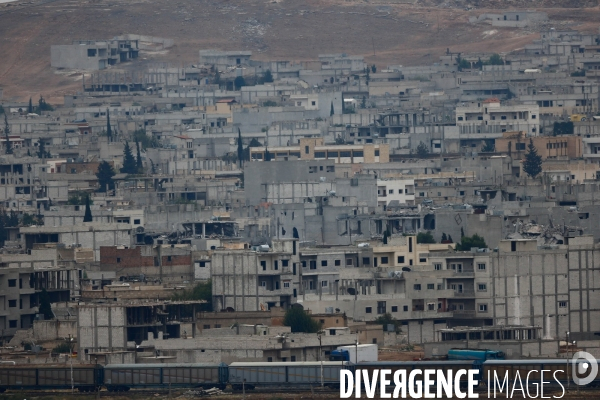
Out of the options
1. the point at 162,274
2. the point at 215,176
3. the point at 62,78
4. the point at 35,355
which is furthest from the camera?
the point at 62,78

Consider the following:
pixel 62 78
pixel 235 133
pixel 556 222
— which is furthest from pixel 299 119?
pixel 556 222

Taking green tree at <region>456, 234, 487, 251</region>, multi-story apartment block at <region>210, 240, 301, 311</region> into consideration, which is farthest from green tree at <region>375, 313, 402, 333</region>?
green tree at <region>456, 234, 487, 251</region>

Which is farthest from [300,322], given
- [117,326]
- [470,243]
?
[470,243]

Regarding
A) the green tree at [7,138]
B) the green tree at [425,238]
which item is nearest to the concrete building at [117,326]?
the green tree at [425,238]

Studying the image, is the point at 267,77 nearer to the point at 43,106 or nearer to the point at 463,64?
the point at 463,64

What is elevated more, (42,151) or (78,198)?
(42,151)

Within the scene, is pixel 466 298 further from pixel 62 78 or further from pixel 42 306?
pixel 62 78

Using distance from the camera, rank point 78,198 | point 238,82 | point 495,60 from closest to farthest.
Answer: point 78,198
point 238,82
point 495,60
